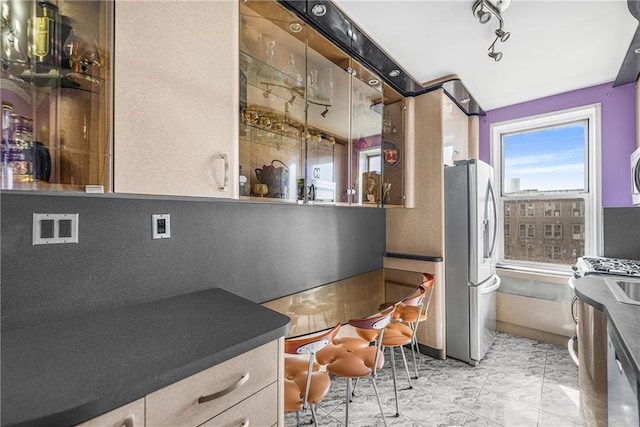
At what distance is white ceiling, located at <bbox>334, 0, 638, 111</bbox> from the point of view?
1.72 meters

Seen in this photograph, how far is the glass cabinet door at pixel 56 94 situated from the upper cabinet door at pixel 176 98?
48 mm

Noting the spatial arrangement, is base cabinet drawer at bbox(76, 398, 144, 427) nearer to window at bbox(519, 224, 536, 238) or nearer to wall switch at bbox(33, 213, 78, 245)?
wall switch at bbox(33, 213, 78, 245)

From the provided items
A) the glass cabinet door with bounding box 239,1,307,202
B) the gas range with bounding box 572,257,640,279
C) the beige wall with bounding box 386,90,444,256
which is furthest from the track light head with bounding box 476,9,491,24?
the gas range with bounding box 572,257,640,279

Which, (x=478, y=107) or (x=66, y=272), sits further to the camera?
(x=478, y=107)

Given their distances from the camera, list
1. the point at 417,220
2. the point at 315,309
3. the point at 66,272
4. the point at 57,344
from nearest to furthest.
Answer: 1. the point at 57,344
2. the point at 66,272
3. the point at 315,309
4. the point at 417,220

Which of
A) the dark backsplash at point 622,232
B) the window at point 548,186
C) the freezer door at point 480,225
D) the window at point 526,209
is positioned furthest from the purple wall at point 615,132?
the freezer door at point 480,225

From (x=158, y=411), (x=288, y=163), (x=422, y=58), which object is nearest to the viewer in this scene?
(x=158, y=411)

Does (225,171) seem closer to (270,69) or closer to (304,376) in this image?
(270,69)

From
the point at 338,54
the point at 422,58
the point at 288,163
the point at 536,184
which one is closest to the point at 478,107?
the point at 536,184

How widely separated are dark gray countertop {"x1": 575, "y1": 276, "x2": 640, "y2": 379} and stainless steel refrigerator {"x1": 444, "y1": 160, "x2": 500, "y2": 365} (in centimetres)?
85

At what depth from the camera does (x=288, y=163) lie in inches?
62.8

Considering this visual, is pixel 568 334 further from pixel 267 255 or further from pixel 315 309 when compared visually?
pixel 267 255

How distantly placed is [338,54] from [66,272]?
1.87 m

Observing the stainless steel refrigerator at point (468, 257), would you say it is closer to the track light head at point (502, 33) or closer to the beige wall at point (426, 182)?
the beige wall at point (426, 182)
